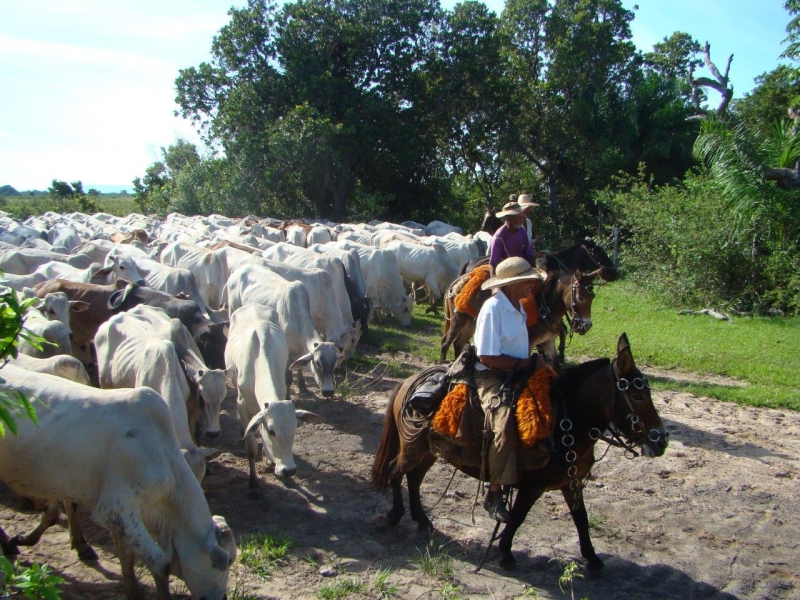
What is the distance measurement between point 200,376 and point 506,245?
13.7 ft

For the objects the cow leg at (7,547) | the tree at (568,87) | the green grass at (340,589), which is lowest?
the green grass at (340,589)

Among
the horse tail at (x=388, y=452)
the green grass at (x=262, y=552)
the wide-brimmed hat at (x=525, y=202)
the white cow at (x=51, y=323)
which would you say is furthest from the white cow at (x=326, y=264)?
the green grass at (x=262, y=552)

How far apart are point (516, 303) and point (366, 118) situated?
2403cm

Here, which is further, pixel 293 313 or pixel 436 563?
pixel 293 313

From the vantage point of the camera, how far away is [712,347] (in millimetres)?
11898

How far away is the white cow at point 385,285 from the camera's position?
14.6 meters

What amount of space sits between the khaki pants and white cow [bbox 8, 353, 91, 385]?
3609 millimetres

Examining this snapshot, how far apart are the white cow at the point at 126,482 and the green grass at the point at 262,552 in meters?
0.59

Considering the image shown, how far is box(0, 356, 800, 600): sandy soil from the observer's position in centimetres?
498

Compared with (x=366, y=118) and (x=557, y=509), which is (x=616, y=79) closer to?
(x=366, y=118)

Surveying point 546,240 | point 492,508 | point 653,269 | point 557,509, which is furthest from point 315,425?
point 546,240

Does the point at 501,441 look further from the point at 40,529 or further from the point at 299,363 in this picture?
the point at 299,363

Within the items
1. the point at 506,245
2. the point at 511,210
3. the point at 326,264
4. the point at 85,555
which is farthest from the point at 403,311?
the point at 85,555

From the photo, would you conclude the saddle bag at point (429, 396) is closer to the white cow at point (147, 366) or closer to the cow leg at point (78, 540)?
the white cow at point (147, 366)
